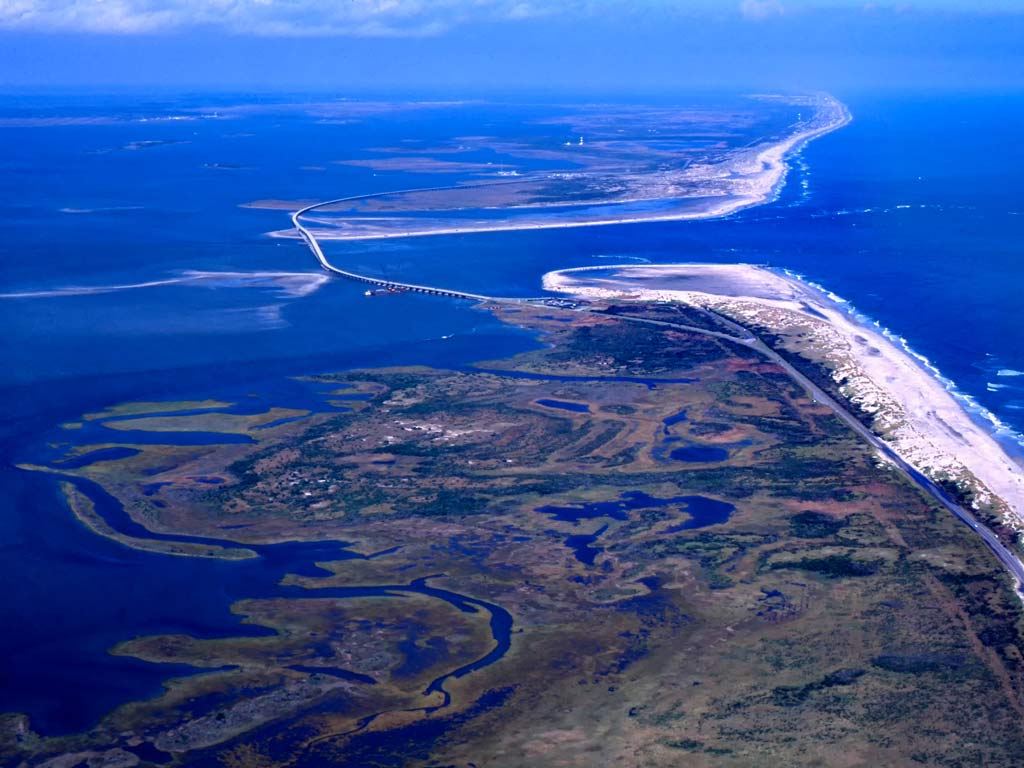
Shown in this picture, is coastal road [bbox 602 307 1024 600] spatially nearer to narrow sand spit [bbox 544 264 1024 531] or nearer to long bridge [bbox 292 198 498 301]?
narrow sand spit [bbox 544 264 1024 531]

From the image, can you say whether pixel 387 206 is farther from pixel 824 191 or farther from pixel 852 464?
pixel 852 464

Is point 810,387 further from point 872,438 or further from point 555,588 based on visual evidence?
point 555,588

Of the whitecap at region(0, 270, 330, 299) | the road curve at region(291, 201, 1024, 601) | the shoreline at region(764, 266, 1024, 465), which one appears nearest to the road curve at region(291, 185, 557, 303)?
the road curve at region(291, 201, 1024, 601)

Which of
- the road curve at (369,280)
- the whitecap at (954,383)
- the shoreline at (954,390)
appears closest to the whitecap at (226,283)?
the road curve at (369,280)

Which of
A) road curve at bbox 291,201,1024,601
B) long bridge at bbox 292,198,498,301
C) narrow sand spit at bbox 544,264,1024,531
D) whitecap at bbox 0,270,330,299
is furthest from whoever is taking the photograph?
whitecap at bbox 0,270,330,299

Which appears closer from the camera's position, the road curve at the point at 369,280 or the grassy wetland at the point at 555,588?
the grassy wetland at the point at 555,588

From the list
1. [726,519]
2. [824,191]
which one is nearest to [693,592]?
[726,519]

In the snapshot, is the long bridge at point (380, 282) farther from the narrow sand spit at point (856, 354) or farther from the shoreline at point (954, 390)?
the shoreline at point (954, 390)
